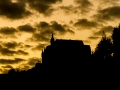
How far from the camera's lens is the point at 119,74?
6059 centimetres

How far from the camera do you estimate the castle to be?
7938 cm

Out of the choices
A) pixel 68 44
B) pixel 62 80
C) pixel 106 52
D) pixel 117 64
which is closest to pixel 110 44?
pixel 106 52

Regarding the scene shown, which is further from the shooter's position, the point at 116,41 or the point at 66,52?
the point at 116,41

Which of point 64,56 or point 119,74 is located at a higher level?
point 64,56

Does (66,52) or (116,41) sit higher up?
(116,41)

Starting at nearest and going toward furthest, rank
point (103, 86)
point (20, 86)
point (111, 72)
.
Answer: point (103, 86), point (111, 72), point (20, 86)

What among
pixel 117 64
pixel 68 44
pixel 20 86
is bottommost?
pixel 20 86

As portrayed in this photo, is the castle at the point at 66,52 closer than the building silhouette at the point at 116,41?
Yes

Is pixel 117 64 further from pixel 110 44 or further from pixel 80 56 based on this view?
pixel 110 44

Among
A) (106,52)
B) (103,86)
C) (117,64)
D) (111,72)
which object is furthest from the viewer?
(106,52)

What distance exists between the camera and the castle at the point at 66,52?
7938 cm

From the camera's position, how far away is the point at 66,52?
81.5 m

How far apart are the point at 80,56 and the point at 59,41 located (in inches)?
343

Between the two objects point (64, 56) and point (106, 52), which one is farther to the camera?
point (106, 52)
